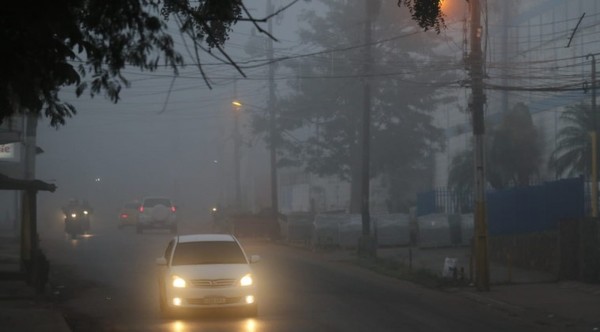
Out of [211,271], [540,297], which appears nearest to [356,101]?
[540,297]

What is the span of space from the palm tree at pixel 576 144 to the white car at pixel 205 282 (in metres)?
30.1

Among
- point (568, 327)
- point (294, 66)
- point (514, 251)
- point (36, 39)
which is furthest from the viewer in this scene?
point (294, 66)

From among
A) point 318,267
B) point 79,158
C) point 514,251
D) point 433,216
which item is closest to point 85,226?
point 433,216

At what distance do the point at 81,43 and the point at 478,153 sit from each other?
16178mm

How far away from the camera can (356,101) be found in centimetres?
6619

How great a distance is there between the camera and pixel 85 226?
188ft

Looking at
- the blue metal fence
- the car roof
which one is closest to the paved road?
the car roof

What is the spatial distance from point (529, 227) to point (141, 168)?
105 meters

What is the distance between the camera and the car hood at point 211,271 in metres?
17.9

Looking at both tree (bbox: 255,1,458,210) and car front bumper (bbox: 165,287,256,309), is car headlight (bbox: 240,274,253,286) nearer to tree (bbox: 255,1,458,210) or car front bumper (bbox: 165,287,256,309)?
car front bumper (bbox: 165,287,256,309)

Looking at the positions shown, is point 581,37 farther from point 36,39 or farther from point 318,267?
point 36,39

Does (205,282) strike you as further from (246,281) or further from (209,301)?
(246,281)

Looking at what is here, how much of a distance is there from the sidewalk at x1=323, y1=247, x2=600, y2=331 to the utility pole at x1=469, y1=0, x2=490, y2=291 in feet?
1.92

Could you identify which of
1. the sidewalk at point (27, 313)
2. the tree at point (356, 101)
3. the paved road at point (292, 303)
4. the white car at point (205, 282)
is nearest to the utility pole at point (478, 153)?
the paved road at point (292, 303)
